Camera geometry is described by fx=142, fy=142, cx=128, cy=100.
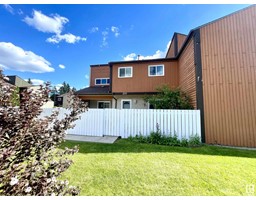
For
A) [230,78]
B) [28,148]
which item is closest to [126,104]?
[230,78]

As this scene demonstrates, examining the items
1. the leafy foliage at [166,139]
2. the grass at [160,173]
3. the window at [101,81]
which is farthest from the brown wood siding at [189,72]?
the window at [101,81]

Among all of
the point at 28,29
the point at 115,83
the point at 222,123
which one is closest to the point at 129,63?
the point at 115,83

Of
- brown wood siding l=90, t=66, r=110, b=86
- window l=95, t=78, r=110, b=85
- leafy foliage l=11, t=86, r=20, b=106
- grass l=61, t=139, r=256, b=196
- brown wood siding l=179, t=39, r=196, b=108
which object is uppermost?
brown wood siding l=90, t=66, r=110, b=86

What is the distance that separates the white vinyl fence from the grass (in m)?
1.91

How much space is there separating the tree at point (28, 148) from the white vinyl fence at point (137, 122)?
18.5 ft

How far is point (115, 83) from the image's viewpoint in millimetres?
12234

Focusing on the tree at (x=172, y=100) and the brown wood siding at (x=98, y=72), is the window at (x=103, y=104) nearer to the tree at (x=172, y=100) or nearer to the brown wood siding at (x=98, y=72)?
the brown wood siding at (x=98, y=72)

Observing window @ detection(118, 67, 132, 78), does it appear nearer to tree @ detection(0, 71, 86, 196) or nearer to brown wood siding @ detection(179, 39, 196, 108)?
brown wood siding @ detection(179, 39, 196, 108)

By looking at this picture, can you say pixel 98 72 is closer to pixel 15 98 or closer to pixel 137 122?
pixel 137 122

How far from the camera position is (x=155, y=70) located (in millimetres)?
11523

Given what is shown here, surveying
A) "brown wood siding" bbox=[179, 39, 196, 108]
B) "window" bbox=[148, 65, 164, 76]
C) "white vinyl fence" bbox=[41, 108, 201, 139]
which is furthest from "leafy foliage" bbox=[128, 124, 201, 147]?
"window" bbox=[148, 65, 164, 76]

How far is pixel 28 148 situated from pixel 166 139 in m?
5.88

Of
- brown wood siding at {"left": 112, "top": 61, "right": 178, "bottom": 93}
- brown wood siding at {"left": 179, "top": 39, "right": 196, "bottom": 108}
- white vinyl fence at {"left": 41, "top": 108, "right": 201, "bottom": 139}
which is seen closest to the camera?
white vinyl fence at {"left": 41, "top": 108, "right": 201, "bottom": 139}

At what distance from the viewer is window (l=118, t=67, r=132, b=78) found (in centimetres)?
1197
